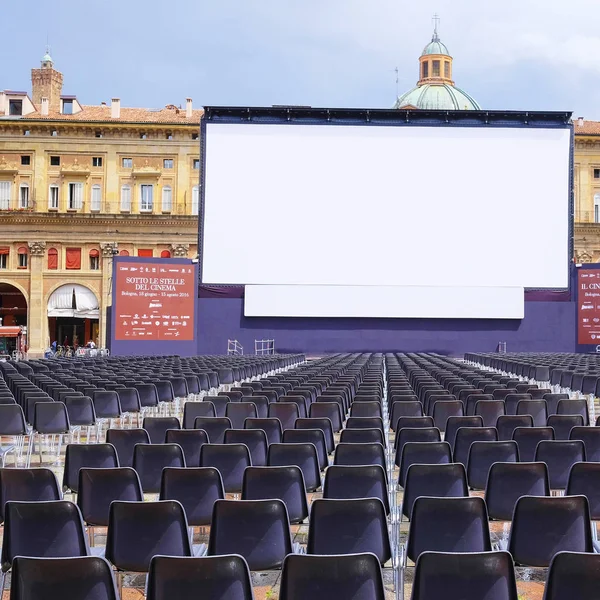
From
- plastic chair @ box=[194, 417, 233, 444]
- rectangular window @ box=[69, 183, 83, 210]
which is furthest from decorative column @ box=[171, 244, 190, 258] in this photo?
plastic chair @ box=[194, 417, 233, 444]

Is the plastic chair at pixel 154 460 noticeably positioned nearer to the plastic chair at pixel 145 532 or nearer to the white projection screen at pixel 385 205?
the plastic chair at pixel 145 532

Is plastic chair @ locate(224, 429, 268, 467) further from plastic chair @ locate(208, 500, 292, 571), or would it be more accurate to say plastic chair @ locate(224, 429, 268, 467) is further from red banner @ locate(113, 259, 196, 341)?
red banner @ locate(113, 259, 196, 341)

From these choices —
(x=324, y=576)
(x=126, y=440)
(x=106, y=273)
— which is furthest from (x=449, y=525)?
(x=106, y=273)

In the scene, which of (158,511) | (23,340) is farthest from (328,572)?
(23,340)

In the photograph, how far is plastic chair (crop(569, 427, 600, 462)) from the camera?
300 inches

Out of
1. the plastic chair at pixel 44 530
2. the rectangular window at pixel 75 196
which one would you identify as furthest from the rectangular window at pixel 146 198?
the plastic chair at pixel 44 530

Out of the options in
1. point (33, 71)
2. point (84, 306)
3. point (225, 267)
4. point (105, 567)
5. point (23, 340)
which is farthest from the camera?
point (33, 71)

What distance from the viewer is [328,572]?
3.68 meters

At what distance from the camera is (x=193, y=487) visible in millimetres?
5891

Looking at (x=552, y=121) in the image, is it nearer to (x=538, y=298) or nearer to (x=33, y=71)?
(x=538, y=298)

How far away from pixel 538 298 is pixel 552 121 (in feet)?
23.5

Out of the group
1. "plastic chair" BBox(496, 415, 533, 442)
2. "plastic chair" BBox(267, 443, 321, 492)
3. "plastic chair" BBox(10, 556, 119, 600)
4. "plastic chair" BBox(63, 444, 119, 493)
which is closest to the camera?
"plastic chair" BBox(10, 556, 119, 600)

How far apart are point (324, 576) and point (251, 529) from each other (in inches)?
50.2

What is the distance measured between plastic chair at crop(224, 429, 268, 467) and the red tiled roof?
5011 centimetres
